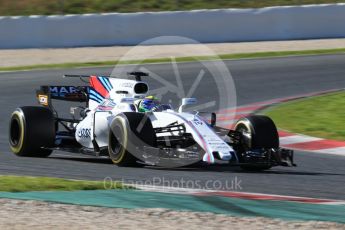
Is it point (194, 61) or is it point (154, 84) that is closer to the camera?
→ point (154, 84)

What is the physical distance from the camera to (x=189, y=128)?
10.4 m

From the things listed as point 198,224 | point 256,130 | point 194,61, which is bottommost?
point 198,224

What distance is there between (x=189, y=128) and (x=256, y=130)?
91 cm

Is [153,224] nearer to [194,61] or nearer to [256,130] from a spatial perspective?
[256,130]

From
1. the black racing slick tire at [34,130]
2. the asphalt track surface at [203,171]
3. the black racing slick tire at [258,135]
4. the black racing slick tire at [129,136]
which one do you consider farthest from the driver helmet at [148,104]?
the black racing slick tire at [34,130]

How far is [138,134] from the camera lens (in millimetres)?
10289

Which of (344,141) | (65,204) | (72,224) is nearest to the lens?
(72,224)

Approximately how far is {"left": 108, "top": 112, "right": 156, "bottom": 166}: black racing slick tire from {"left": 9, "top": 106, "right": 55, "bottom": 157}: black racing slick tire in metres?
1.27

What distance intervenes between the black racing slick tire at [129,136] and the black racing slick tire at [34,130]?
127 cm

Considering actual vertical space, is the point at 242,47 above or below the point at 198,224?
above

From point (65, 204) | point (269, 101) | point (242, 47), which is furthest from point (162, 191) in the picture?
point (242, 47)

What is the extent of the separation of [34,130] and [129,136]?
1.84 m

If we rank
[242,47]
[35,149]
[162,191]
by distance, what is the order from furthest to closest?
[242,47] < [35,149] < [162,191]

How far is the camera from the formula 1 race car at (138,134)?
10.4 metres
